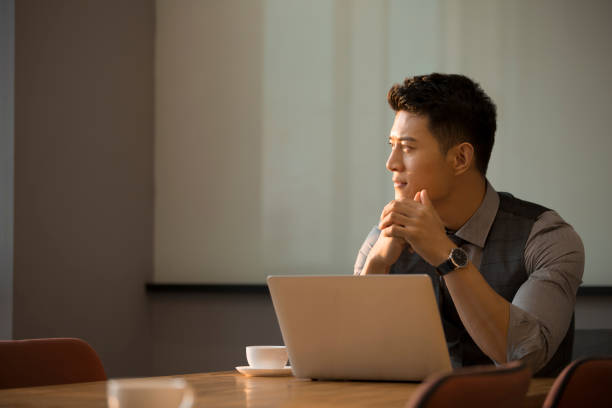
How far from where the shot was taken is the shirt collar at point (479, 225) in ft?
7.29

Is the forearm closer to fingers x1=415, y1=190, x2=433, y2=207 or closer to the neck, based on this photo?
fingers x1=415, y1=190, x2=433, y2=207

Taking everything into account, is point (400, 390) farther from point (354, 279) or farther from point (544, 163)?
point (544, 163)

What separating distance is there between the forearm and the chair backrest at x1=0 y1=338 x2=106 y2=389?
2.87ft

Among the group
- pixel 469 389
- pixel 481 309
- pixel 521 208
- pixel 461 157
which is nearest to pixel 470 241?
pixel 521 208

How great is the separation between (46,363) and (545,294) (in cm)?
119

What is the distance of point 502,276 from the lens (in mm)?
2158

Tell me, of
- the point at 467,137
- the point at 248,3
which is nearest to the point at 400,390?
the point at 467,137

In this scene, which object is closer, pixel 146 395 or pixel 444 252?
pixel 146 395

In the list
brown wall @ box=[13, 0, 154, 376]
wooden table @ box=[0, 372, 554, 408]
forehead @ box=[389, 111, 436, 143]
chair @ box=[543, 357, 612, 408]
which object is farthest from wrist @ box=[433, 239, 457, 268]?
brown wall @ box=[13, 0, 154, 376]

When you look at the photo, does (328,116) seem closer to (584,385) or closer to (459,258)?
(459,258)

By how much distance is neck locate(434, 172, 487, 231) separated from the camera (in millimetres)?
2312

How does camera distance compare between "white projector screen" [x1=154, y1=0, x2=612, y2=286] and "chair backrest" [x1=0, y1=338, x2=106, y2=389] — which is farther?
"white projector screen" [x1=154, y1=0, x2=612, y2=286]

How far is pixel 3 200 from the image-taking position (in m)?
3.40

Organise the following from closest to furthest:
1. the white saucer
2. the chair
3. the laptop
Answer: the chair → the laptop → the white saucer
